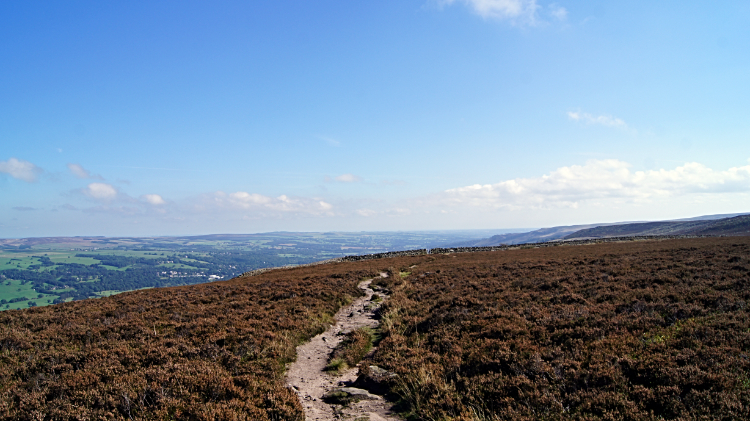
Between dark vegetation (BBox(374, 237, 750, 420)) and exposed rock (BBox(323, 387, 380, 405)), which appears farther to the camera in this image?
exposed rock (BBox(323, 387, 380, 405))

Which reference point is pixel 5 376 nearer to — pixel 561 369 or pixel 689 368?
pixel 561 369

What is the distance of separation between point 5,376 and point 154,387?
5.21 metres

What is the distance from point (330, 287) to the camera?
24.5m

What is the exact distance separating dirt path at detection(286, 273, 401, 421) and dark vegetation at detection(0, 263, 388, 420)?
1.54ft

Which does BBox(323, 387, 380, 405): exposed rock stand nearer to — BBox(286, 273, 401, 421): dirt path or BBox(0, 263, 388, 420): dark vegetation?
BBox(286, 273, 401, 421): dirt path

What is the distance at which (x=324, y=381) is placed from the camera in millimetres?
9891

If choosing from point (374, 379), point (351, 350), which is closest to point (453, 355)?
point (374, 379)

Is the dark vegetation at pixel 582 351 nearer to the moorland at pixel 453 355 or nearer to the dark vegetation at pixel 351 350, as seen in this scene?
the moorland at pixel 453 355

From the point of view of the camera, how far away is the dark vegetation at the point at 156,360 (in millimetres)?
7215

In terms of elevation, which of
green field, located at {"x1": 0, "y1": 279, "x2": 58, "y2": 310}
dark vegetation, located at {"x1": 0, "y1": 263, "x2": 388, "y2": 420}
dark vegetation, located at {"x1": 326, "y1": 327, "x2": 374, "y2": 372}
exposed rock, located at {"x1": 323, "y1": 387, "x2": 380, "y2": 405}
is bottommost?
green field, located at {"x1": 0, "y1": 279, "x2": 58, "y2": 310}

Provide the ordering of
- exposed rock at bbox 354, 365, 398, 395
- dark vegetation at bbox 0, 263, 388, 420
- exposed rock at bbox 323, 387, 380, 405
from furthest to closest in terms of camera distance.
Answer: exposed rock at bbox 354, 365, 398, 395 < exposed rock at bbox 323, 387, 380, 405 < dark vegetation at bbox 0, 263, 388, 420

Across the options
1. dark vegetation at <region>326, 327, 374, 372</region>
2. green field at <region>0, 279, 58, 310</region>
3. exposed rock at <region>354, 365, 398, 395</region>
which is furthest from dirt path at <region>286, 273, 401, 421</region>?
green field at <region>0, 279, 58, 310</region>

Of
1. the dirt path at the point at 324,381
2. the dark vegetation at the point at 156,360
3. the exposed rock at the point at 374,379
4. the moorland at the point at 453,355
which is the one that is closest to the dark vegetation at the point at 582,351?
the moorland at the point at 453,355

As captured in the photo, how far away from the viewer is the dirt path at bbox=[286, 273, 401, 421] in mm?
7641
